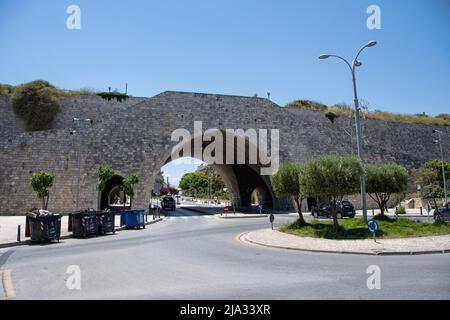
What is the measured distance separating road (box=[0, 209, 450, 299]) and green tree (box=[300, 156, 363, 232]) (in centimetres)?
483

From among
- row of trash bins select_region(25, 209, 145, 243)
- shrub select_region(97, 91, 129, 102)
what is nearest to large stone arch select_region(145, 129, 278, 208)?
shrub select_region(97, 91, 129, 102)

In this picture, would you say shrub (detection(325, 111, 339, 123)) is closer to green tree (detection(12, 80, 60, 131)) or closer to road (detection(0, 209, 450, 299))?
green tree (detection(12, 80, 60, 131))

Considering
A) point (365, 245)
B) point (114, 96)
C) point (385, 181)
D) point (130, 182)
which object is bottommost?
point (365, 245)

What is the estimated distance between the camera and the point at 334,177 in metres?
15.4

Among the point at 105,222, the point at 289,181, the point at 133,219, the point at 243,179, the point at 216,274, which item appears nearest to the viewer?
the point at 216,274

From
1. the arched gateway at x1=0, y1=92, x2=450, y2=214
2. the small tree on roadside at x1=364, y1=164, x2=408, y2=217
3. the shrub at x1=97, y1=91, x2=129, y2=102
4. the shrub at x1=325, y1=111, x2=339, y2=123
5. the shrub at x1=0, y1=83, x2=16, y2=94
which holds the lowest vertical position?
the small tree on roadside at x1=364, y1=164, x2=408, y2=217

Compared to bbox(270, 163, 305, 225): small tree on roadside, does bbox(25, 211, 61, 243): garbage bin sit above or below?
below

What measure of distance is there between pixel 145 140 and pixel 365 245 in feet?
85.8

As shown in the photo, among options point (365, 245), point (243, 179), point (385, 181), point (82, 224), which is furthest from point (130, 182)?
point (365, 245)

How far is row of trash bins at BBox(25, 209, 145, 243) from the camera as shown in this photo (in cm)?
1430

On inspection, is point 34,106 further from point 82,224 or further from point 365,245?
point 365,245

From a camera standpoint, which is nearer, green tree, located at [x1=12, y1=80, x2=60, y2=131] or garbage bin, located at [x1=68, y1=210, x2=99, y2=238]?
garbage bin, located at [x1=68, y1=210, x2=99, y2=238]
